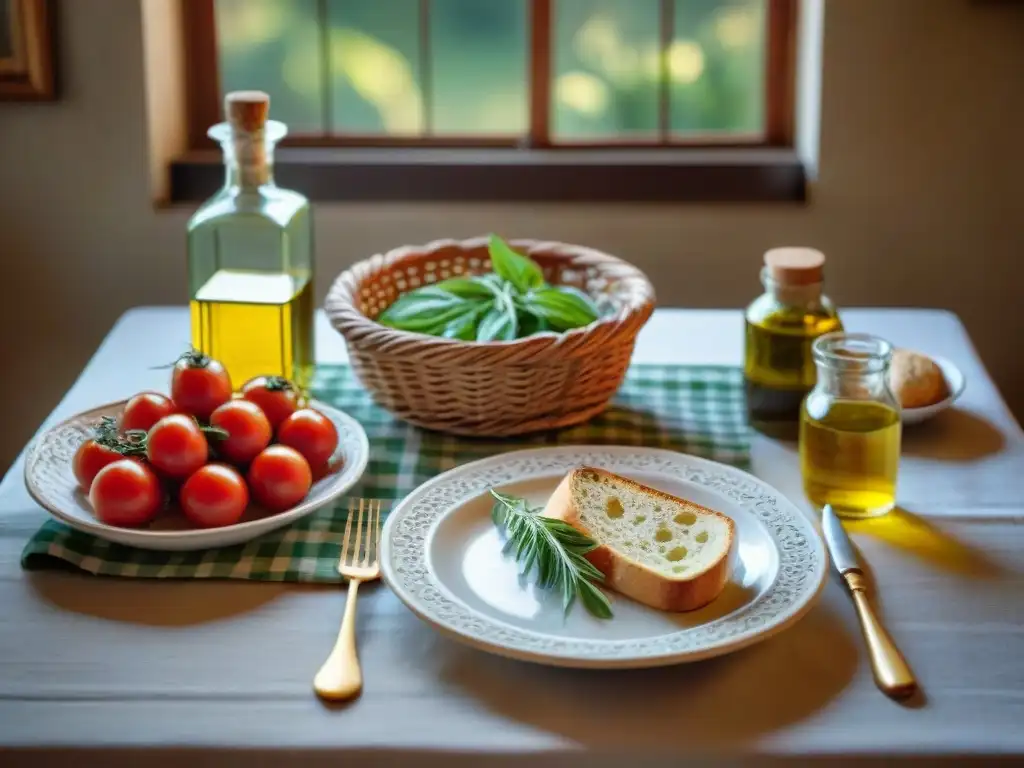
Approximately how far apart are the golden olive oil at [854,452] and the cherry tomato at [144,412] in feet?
1.89

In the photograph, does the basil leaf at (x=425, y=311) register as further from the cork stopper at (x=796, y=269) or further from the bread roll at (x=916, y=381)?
the bread roll at (x=916, y=381)

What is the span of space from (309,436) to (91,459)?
0.61ft

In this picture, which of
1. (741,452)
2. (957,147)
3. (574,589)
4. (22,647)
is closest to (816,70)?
(957,147)

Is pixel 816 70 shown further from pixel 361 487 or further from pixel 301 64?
pixel 361 487

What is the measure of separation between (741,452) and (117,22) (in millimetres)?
1335

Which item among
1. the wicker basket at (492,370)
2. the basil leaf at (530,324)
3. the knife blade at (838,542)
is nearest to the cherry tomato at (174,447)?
the wicker basket at (492,370)

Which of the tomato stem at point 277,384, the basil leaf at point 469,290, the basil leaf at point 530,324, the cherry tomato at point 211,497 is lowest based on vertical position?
the cherry tomato at point 211,497

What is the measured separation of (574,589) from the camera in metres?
0.97

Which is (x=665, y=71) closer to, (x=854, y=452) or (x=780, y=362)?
(x=780, y=362)

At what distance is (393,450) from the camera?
1284 mm

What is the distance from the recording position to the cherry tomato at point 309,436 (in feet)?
3.80

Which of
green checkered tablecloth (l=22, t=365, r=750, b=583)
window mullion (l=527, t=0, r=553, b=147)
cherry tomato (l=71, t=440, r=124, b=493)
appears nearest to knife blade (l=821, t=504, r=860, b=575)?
green checkered tablecloth (l=22, t=365, r=750, b=583)

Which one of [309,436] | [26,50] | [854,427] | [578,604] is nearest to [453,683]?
[578,604]

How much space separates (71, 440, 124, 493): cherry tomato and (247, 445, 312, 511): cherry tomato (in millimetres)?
117
